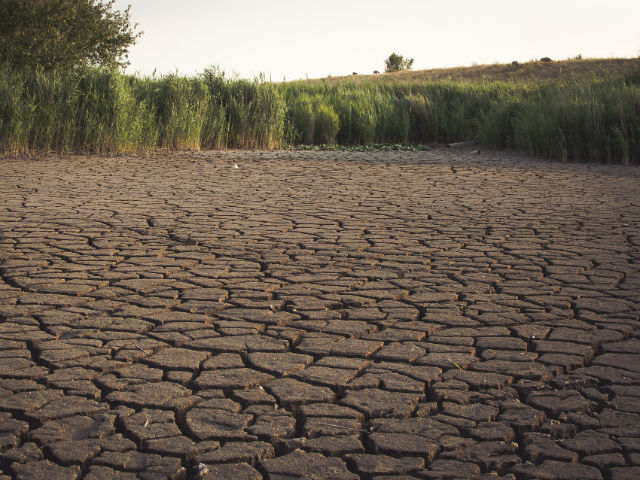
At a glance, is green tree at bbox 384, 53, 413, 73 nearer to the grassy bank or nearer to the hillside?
the hillside

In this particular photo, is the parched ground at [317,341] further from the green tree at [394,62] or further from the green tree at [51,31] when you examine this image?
the green tree at [394,62]

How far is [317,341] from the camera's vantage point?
4168mm

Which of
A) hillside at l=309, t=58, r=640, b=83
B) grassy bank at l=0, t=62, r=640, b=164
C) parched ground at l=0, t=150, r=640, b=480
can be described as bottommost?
parched ground at l=0, t=150, r=640, b=480

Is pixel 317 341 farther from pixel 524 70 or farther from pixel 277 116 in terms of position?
pixel 524 70

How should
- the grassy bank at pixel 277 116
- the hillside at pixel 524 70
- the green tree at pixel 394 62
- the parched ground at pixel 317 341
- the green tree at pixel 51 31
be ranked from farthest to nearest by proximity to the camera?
the green tree at pixel 394 62, the hillside at pixel 524 70, the green tree at pixel 51 31, the grassy bank at pixel 277 116, the parched ground at pixel 317 341

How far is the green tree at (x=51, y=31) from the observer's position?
19906 mm

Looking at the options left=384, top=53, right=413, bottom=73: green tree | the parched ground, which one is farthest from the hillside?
Answer: the parched ground

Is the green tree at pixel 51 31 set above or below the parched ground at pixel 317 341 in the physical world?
above

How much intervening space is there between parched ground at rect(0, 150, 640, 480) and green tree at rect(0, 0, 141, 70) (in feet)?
42.8

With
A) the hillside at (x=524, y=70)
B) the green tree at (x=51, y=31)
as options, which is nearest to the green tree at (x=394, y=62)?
the hillside at (x=524, y=70)

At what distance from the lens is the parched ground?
290cm

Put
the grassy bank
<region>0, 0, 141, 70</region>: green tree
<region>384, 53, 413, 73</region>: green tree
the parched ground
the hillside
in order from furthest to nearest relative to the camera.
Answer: <region>384, 53, 413, 73</region>: green tree < the hillside < <region>0, 0, 141, 70</region>: green tree < the grassy bank < the parched ground

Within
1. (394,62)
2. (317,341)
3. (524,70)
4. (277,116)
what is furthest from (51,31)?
(394,62)

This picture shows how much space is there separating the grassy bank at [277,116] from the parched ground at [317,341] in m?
5.93
